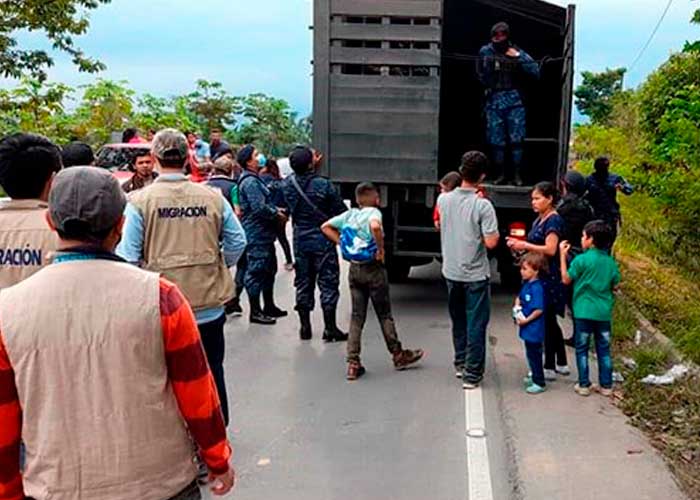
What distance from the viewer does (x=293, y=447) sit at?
16.5 ft

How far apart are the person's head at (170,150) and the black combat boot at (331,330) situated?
3.52 metres

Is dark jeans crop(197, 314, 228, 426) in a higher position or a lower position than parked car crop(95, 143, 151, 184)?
lower

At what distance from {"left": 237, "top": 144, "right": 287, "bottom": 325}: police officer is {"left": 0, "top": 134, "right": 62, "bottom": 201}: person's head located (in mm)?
4911

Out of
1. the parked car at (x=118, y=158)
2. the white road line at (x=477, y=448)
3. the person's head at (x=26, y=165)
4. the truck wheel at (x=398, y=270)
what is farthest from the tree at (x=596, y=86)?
the person's head at (x=26, y=165)

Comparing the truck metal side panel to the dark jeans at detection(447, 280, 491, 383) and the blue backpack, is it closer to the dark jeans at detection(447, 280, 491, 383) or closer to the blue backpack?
the blue backpack

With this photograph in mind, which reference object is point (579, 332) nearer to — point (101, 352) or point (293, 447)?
point (293, 447)

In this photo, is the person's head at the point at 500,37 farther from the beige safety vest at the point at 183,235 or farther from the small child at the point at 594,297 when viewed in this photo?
the beige safety vest at the point at 183,235

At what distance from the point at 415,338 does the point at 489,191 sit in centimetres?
181

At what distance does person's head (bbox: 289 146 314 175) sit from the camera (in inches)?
287

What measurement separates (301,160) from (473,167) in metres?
1.87

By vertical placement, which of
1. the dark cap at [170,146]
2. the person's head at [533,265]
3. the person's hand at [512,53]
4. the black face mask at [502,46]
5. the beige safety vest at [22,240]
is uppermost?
the black face mask at [502,46]

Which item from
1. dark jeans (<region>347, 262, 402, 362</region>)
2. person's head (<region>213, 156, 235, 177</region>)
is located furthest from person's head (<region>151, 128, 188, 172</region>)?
person's head (<region>213, 156, 235, 177</region>)

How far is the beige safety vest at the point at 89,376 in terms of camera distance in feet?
7.28

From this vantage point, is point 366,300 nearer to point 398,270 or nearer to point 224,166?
point 224,166
